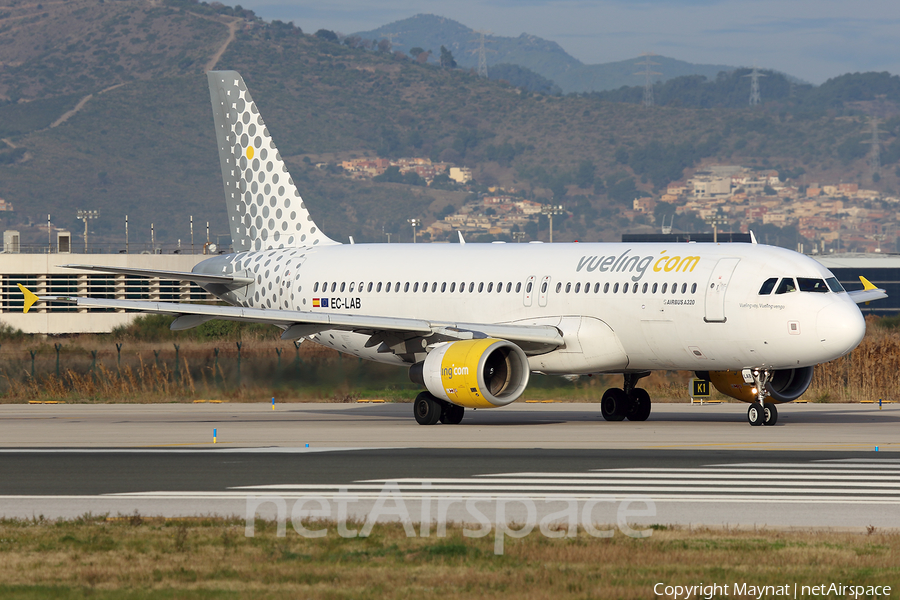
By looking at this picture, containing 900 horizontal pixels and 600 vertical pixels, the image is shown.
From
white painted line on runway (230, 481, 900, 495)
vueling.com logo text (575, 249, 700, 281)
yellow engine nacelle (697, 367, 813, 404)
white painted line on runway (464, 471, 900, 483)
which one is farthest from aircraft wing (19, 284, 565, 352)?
white painted line on runway (230, 481, 900, 495)

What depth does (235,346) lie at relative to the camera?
52375mm

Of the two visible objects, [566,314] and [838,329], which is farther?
[566,314]

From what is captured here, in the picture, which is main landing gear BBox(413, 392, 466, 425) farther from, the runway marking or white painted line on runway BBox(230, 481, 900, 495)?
white painted line on runway BBox(230, 481, 900, 495)

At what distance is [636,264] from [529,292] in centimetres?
310

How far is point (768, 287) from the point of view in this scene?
2941 cm

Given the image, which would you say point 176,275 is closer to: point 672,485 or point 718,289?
point 718,289

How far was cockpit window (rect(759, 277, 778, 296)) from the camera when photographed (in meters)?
29.4

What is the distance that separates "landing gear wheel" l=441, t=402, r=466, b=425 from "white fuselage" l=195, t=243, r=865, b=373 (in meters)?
2.16

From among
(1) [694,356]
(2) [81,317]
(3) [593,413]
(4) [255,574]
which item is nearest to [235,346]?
(3) [593,413]

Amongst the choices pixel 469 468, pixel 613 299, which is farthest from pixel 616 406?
pixel 469 468

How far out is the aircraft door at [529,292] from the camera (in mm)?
33438

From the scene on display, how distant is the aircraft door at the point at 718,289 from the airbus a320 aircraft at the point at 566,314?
0.03 metres

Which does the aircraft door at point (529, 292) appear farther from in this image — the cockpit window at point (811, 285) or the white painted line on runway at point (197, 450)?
the white painted line on runway at point (197, 450)

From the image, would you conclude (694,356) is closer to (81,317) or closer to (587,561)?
(587,561)
